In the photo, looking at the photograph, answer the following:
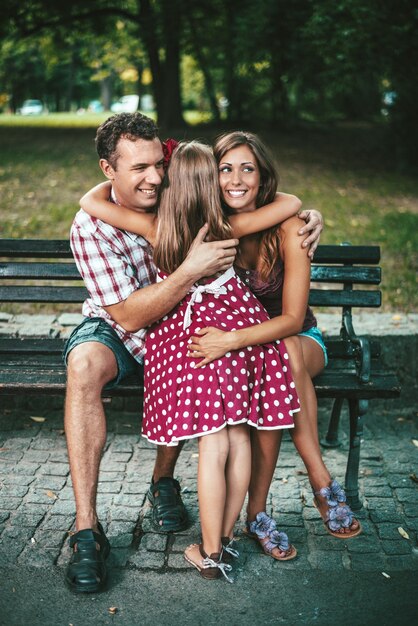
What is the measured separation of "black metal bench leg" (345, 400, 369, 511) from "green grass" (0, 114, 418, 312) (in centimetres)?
229

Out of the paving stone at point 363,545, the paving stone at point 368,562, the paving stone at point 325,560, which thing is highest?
the paving stone at point 363,545

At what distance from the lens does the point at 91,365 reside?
3.37 metres

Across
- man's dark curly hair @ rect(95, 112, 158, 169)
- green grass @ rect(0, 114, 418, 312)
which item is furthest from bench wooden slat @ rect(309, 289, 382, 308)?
green grass @ rect(0, 114, 418, 312)

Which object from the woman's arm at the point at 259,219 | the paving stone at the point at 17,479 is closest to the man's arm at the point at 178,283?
the woman's arm at the point at 259,219

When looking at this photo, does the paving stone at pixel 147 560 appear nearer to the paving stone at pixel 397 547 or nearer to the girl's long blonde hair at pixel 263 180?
the paving stone at pixel 397 547

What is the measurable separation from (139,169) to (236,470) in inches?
56.4

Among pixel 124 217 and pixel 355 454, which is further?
pixel 355 454

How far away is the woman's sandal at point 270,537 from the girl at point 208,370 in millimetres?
21

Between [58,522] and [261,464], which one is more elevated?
[261,464]

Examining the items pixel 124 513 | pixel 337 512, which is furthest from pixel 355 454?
pixel 124 513

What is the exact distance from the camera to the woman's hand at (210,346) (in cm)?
322

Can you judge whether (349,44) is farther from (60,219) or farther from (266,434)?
(266,434)

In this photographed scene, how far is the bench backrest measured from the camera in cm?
433

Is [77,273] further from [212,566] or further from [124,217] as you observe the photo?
[212,566]
